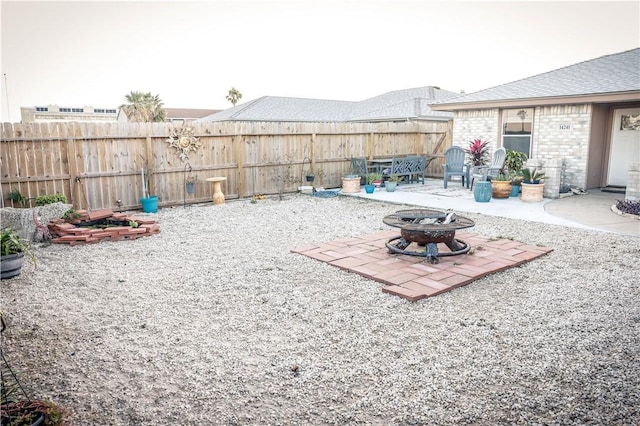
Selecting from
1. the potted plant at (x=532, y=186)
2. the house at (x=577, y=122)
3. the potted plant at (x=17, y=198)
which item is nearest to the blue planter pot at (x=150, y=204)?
the potted plant at (x=17, y=198)

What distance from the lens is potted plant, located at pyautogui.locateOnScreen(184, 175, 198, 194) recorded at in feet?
30.2

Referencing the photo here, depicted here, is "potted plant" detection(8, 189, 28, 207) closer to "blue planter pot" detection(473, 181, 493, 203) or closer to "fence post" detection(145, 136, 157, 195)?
"fence post" detection(145, 136, 157, 195)

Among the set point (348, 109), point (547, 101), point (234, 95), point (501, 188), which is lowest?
point (501, 188)

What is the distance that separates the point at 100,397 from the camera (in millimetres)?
2393

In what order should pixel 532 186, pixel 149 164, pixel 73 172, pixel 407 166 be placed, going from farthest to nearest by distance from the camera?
pixel 407 166
pixel 532 186
pixel 149 164
pixel 73 172

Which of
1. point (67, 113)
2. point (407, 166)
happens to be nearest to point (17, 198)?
point (407, 166)

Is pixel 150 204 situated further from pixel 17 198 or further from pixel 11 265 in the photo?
pixel 11 265

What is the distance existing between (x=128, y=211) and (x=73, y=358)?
633cm

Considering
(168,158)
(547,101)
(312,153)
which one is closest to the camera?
(168,158)

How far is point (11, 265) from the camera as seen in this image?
445 centimetres

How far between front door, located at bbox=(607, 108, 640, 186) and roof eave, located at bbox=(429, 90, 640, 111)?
3.95ft

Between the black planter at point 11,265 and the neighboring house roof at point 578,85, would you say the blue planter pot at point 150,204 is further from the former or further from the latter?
the neighboring house roof at point 578,85

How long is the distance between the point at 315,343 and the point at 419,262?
211cm

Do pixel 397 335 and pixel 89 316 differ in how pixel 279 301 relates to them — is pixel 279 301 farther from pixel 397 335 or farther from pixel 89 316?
pixel 89 316
